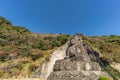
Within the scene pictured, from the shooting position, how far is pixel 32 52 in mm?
26141

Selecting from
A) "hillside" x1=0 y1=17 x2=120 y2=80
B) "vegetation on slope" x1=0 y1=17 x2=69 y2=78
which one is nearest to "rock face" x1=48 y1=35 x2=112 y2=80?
"hillside" x1=0 y1=17 x2=120 y2=80

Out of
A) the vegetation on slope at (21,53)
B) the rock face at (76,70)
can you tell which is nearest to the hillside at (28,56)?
the vegetation on slope at (21,53)

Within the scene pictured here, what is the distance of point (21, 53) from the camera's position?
2675 centimetres

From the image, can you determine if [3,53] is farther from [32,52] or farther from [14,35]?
[14,35]

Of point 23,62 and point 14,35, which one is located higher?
point 14,35

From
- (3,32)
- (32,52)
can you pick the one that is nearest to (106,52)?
(32,52)

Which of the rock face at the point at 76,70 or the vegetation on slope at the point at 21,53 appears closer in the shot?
the rock face at the point at 76,70

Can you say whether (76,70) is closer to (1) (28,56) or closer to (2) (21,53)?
(1) (28,56)

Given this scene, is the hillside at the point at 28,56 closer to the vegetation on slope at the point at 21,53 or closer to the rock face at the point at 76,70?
the vegetation on slope at the point at 21,53

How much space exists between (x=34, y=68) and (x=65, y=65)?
7.50 m

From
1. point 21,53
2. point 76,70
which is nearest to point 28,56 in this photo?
point 21,53

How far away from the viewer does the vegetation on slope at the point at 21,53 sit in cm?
2227

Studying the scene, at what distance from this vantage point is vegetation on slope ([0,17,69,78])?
22.3 meters

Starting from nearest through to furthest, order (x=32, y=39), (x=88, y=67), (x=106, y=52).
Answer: (x=88, y=67), (x=106, y=52), (x=32, y=39)
